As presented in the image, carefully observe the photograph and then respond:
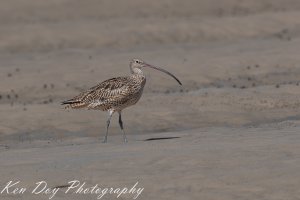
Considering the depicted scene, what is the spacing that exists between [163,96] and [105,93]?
5245mm

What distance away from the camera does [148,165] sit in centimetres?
1539

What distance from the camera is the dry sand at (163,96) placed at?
48.8ft

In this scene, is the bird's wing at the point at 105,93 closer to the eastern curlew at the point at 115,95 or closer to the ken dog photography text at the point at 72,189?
the eastern curlew at the point at 115,95

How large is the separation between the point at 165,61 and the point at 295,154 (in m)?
15.0

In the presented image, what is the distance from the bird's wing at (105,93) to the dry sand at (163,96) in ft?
2.33

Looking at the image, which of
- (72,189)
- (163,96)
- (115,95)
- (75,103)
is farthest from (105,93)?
(72,189)

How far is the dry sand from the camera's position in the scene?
14.9m

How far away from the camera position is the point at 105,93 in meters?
20.0

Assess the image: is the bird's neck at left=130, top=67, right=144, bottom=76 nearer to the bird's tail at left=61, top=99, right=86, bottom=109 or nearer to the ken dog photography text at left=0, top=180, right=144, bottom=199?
the bird's tail at left=61, top=99, right=86, bottom=109

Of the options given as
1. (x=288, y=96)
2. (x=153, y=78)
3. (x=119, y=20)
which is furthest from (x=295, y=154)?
(x=119, y=20)

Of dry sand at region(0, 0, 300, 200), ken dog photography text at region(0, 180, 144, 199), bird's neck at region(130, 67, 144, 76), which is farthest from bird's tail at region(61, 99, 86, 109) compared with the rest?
ken dog photography text at region(0, 180, 144, 199)

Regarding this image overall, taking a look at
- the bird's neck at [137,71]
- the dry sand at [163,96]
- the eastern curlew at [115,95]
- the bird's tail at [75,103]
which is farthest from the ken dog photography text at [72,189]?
the bird's neck at [137,71]

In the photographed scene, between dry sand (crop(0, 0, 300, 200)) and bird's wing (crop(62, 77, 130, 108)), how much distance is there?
710 mm

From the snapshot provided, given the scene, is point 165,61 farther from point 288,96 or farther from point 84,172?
point 84,172
